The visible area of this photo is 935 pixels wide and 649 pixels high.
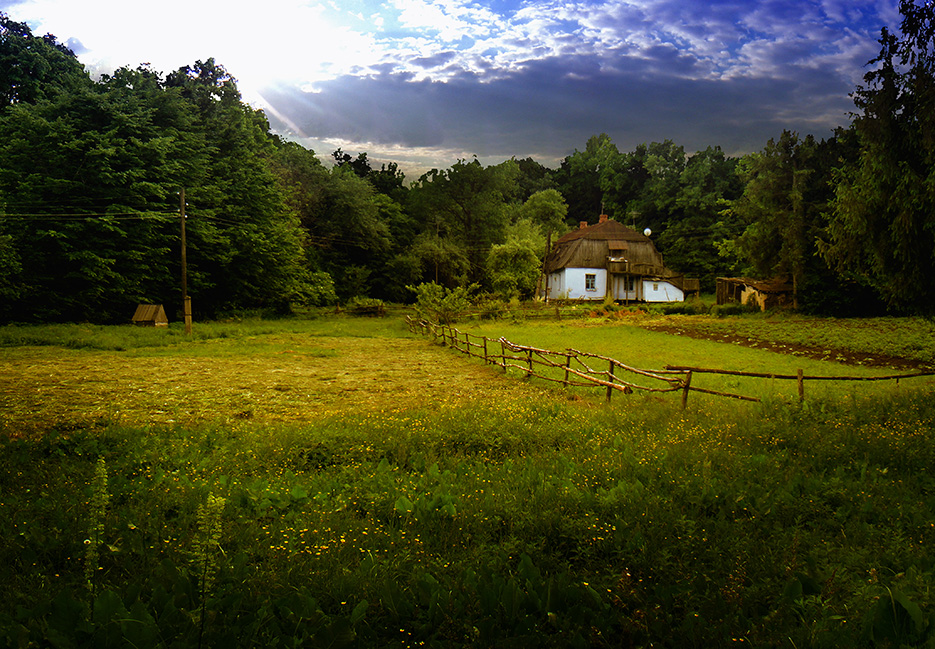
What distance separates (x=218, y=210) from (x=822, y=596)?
3767 cm

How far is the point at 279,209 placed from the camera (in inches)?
1613

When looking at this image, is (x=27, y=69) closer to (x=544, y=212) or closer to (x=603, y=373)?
(x=603, y=373)

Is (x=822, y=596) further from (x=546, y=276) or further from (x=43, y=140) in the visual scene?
(x=546, y=276)

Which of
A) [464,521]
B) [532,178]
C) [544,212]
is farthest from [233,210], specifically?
[532,178]


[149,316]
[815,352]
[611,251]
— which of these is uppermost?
[611,251]


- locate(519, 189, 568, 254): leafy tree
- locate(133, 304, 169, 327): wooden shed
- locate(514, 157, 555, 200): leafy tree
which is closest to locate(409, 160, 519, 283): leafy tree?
locate(519, 189, 568, 254): leafy tree

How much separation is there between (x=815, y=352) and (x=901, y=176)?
9.23 m

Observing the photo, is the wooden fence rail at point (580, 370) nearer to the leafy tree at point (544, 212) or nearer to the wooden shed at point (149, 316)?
the wooden shed at point (149, 316)

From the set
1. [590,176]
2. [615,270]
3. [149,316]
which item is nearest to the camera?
[149,316]

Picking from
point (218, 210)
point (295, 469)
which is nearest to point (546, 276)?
point (218, 210)

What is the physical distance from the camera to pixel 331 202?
5019 centimetres

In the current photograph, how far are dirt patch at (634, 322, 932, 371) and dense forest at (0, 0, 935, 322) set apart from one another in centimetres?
333

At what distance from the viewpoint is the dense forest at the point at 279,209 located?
14.6 meters

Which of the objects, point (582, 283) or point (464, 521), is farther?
point (582, 283)
